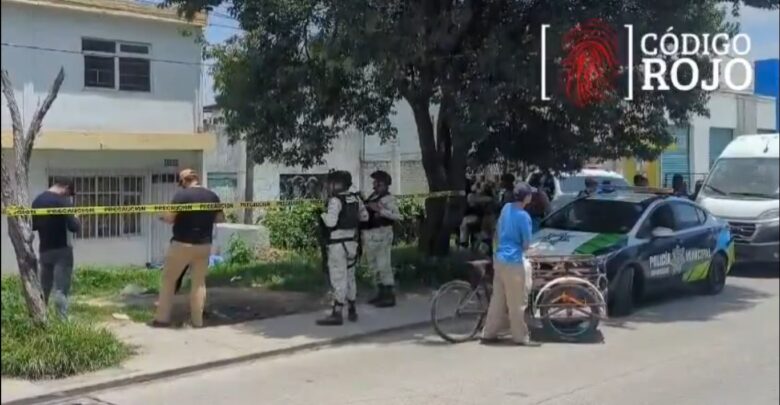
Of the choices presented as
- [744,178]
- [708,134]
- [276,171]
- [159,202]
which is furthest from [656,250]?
[159,202]

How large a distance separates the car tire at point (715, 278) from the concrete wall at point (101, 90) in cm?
919

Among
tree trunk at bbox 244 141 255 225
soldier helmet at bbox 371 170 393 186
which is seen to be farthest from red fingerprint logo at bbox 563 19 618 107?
tree trunk at bbox 244 141 255 225

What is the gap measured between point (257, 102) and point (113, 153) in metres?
5.03

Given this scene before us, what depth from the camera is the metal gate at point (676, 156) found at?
12.1 m

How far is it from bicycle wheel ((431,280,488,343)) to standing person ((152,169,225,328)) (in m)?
2.40

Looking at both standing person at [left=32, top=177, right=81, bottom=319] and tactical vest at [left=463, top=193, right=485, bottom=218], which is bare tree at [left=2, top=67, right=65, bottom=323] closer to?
standing person at [left=32, top=177, right=81, bottom=319]

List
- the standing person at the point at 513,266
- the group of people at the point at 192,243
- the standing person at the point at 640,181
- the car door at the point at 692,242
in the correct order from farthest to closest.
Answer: the standing person at the point at 640,181, the car door at the point at 692,242, the group of people at the point at 192,243, the standing person at the point at 513,266

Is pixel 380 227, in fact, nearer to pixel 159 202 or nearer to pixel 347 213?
pixel 347 213

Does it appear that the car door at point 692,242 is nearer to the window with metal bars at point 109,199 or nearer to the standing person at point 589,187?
the standing person at point 589,187

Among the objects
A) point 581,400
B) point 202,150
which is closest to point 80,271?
point 202,150

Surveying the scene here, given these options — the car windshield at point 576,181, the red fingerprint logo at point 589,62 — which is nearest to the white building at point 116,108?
the car windshield at point 576,181

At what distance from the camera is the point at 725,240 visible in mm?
11500

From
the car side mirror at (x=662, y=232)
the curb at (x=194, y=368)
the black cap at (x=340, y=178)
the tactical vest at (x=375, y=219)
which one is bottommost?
the curb at (x=194, y=368)

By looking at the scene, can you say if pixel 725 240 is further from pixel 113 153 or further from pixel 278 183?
pixel 113 153
